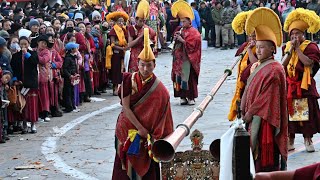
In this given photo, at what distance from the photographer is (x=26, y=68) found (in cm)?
1394

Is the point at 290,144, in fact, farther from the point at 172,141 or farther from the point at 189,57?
the point at 172,141

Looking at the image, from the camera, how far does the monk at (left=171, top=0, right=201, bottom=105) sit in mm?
16359

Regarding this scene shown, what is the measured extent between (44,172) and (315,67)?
3812 millimetres

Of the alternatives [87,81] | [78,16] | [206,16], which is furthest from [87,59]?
[206,16]

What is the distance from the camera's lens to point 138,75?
821cm

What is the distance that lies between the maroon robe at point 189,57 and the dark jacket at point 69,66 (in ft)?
6.51

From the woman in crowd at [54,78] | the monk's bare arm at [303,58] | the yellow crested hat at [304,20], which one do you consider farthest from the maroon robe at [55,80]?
the yellow crested hat at [304,20]

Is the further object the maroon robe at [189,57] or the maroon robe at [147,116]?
the maroon robe at [189,57]

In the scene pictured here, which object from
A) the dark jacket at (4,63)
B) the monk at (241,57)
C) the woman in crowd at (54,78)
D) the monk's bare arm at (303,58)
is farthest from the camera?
the woman in crowd at (54,78)

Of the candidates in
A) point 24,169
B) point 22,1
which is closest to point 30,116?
point 24,169

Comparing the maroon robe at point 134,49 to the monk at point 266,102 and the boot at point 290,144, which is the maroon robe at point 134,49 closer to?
the boot at point 290,144

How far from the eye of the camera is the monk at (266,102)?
7754mm

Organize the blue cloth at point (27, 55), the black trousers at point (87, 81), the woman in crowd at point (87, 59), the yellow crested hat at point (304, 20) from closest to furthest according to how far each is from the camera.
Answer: the yellow crested hat at point (304, 20) < the blue cloth at point (27, 55) < the woman in crowd at point (87, 59) < the black trousers at point (87, 81)

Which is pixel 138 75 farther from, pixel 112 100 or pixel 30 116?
pixel 112 100
